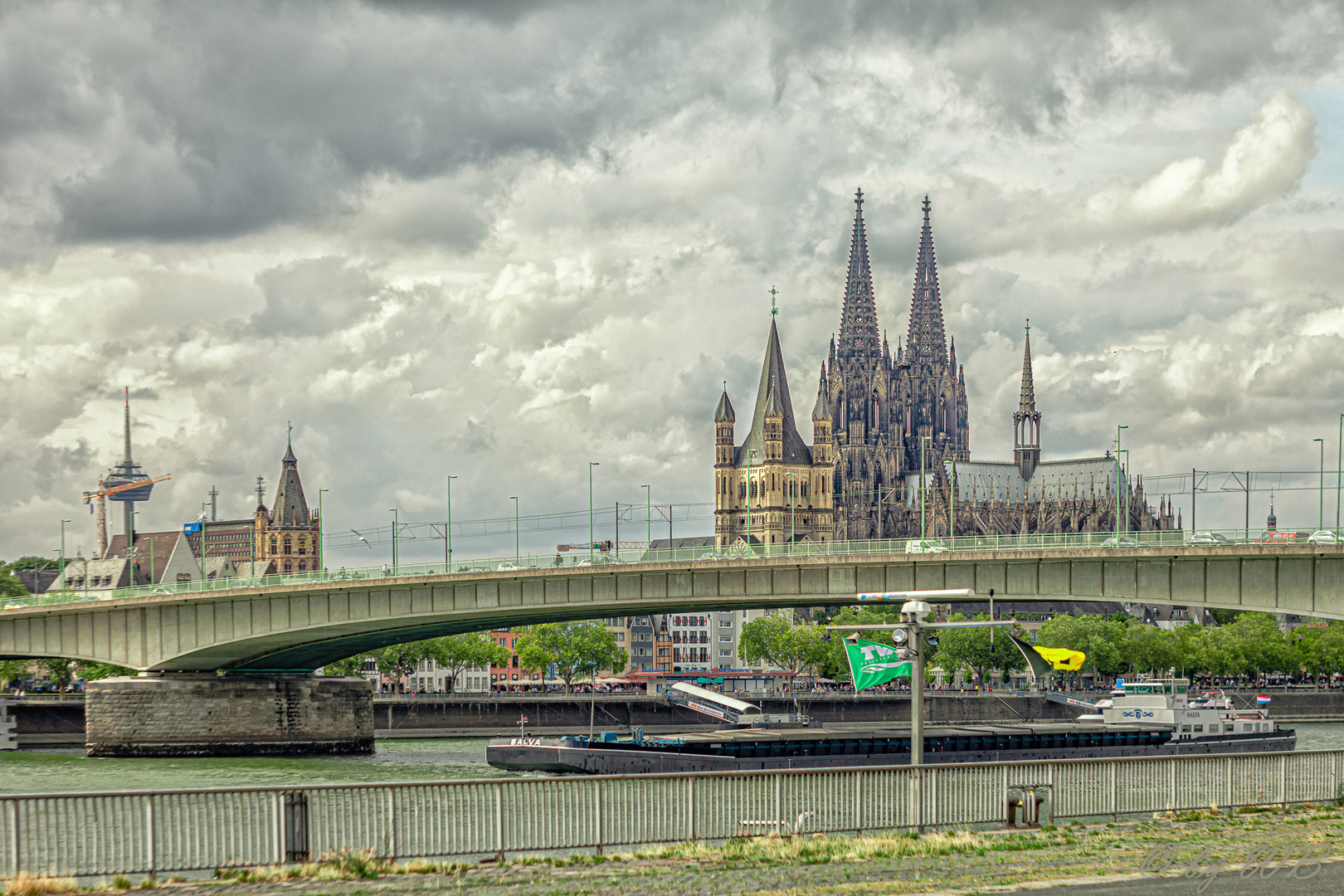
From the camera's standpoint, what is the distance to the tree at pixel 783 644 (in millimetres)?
169000

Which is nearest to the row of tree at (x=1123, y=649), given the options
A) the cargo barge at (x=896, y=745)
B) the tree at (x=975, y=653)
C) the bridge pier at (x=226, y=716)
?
the tree at (x=975, y=653)

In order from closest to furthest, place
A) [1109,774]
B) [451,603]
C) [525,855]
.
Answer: [525,855] → [1109,774] → [451,603]

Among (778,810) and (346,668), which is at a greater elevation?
(778,810)

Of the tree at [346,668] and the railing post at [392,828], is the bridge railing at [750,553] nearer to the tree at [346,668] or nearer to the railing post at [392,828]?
the railing post at [392,828]

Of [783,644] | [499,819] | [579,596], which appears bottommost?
[783,644]

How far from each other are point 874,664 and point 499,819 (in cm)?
1021

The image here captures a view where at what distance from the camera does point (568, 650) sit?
6373 inches

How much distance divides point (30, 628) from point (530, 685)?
319 feet

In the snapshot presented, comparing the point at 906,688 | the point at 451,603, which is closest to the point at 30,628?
the point at 451,603

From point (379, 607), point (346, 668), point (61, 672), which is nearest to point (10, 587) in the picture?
point (61, 672)

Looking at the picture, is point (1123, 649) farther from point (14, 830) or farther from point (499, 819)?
point (14, 830)

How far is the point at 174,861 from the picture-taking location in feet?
80.5

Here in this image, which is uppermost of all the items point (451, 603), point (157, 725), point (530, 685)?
point (451, 603)

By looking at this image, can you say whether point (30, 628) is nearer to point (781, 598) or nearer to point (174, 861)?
point (781, 598)
